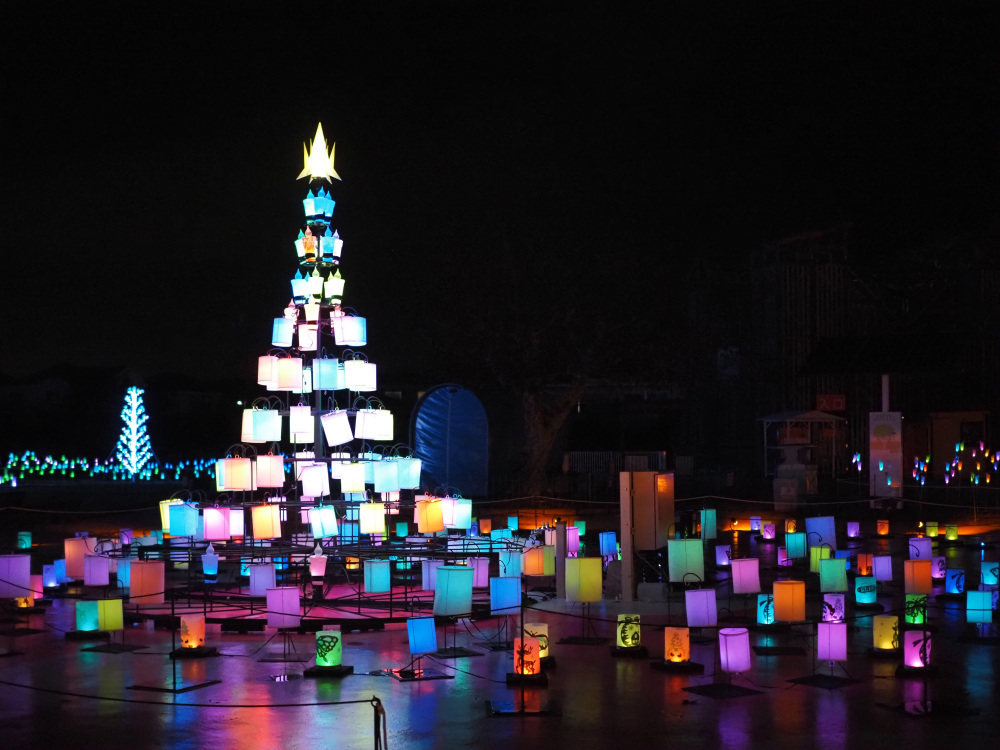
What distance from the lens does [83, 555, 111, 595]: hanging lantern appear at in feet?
41.1

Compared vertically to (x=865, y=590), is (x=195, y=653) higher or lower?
lower

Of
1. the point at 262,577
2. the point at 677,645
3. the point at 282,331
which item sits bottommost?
the point at 677,645

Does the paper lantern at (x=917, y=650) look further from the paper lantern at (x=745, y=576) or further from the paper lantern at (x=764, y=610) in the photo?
the paper lantern at (x=745, y=576)

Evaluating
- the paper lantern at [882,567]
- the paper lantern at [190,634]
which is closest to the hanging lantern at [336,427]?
the paper lantern at [190,634]

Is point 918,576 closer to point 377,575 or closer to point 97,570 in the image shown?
point 377,575

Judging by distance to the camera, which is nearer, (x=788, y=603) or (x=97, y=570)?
(x=788, y=603)

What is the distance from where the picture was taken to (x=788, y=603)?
10.7 m

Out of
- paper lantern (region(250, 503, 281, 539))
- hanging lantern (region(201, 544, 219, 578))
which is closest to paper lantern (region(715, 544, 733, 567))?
paper lantern (region(250, 503, 281, 539))

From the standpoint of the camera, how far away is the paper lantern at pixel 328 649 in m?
9.46

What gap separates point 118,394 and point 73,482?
10.5 m

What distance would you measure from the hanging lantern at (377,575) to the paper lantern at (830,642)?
4482 millimetres

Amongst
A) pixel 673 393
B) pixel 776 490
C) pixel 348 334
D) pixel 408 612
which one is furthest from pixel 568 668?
pixel 673 393

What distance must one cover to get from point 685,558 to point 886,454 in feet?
36.3

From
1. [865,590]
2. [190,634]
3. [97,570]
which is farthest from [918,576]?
[97,570]
